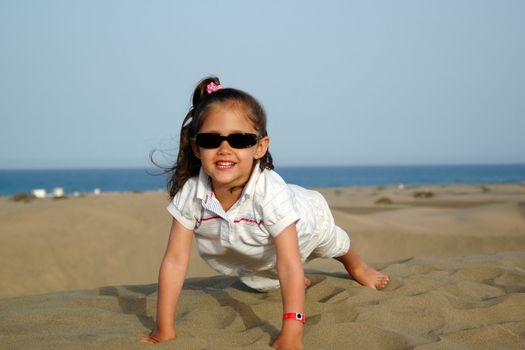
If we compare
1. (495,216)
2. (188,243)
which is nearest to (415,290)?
(188,243)

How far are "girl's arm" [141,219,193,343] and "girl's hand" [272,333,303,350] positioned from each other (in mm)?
566

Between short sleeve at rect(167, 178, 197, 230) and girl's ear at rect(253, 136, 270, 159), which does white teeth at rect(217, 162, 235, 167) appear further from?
short sleeve at rect(167, 178, 197, 230)

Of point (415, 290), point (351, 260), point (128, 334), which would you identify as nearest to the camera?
point (128, 334)

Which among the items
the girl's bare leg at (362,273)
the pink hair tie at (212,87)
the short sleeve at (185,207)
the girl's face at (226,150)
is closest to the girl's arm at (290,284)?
the girl's face at (226,150)

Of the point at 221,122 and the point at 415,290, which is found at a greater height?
the point at 221,122

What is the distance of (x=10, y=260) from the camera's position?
7254 mm

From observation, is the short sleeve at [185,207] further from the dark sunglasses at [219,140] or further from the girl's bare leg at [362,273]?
the girl's bare leg at [362,273]

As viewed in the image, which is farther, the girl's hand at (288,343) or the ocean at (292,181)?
the ocean at (292,181)

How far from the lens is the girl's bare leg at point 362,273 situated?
161 inches

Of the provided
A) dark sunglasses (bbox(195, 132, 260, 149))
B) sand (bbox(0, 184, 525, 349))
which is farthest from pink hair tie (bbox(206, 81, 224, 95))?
sand (bbox(0, 184, 525, 349))

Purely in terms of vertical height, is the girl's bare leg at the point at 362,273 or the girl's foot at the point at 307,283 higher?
the girl's bare leg at the point at 362,273

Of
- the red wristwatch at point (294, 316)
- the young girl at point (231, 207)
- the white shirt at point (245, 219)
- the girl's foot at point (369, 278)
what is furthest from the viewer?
the girl's foot at point (369, 278)

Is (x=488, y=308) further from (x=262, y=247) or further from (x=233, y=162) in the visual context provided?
(x=233, y=162)

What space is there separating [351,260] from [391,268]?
77 cm
